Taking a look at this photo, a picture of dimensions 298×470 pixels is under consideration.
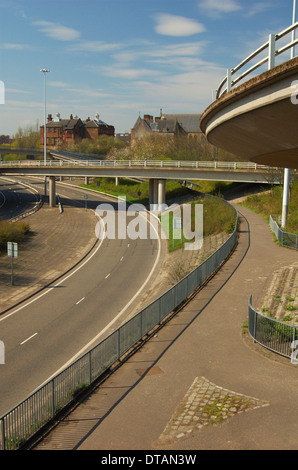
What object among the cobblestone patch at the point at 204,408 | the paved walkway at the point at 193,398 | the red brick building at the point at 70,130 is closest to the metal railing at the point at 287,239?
the paved walkway at the point at 193,398

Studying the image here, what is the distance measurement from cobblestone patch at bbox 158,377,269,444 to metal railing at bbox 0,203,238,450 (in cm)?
260

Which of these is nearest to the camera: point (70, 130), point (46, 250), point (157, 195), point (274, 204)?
point (46, 250)

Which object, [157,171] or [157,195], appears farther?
[157,195]

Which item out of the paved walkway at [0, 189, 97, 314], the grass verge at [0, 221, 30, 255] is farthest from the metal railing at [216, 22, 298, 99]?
the grass verge at [0, 221, 30, 255]

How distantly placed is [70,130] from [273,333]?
120 metres

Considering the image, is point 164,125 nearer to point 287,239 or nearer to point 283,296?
point 287,239

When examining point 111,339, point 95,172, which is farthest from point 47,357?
point 95,172

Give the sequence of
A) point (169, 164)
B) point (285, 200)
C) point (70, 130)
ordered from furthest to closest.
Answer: point (70, 130), point (169, 164), point (285, 200)

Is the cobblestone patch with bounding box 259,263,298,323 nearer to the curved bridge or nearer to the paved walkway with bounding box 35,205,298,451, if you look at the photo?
the paved walkway with bounding box 35,205,298,451

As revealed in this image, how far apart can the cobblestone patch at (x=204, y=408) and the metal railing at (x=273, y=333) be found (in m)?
2.91

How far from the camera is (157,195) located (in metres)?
54.9

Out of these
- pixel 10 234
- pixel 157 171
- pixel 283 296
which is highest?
pixel 157 171

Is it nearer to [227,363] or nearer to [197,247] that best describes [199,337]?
[227,363]

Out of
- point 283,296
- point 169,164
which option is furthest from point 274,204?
point 283,296
